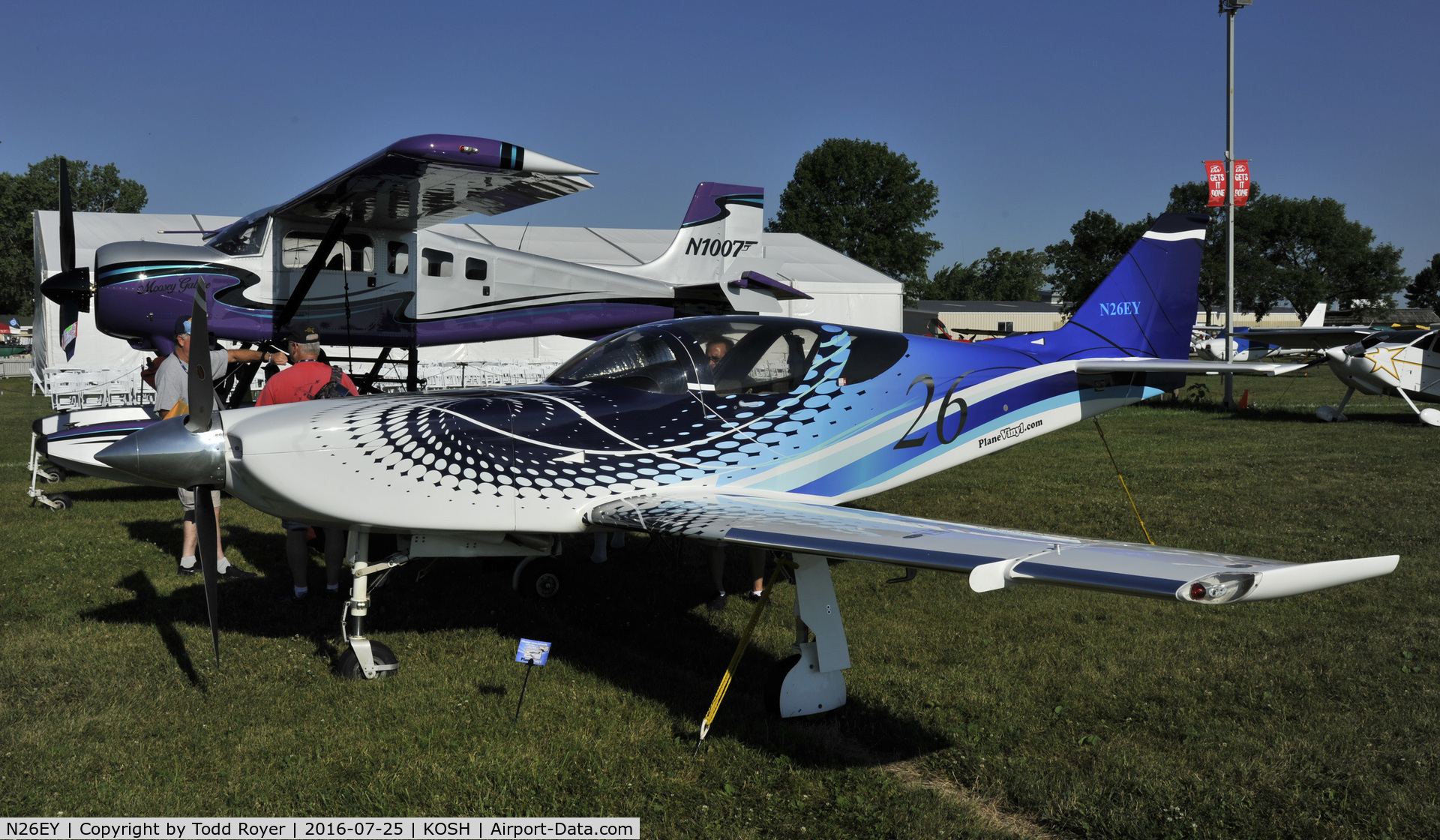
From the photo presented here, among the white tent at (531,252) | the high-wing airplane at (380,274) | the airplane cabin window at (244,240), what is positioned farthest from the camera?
the white tent at (531,252)

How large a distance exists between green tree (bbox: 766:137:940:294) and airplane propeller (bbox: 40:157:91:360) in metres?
66.9

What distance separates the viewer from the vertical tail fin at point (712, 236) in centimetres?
1462

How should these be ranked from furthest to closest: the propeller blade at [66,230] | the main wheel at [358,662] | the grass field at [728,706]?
1. the propeller blade at [66,230]
2. the main wheel at [358,662]
3. the grass field at [728,706]

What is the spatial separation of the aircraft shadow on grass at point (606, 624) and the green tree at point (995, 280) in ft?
376

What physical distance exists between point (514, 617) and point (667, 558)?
1.20m

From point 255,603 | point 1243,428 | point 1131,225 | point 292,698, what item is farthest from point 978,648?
point 1131,225

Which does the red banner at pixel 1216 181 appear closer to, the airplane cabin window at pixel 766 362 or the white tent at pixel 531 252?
the white tent at pixel 531 252

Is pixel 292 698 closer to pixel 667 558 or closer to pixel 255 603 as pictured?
pixel 255 603

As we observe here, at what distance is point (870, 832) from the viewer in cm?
336

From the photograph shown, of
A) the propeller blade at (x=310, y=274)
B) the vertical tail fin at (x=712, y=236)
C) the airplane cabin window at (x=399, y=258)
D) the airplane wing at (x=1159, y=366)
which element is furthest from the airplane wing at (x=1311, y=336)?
the propeller blade at (x=310, y=274)

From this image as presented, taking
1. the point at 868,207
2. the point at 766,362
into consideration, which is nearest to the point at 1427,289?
the point at 868,207

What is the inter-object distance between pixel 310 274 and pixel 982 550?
30.3ft

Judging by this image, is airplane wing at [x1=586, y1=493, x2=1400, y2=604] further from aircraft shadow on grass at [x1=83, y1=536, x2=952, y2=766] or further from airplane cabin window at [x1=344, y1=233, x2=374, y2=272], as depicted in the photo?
airplane cabin window at [x1=344, y1=233, x2=374, y2=272]

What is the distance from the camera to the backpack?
6.06 meters
